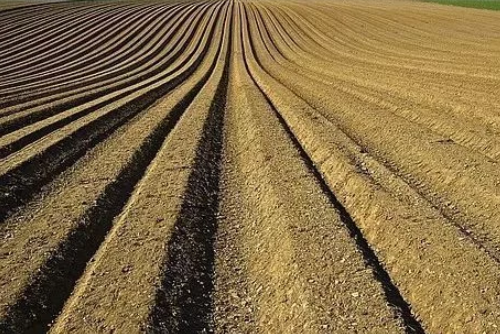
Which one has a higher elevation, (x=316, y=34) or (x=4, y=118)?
(x=4, y=118)

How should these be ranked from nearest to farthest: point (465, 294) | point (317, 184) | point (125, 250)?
point (465, 294), point (125, 250), point (317, 184)

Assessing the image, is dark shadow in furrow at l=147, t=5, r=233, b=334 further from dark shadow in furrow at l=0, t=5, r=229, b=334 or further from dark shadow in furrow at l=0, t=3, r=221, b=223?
dark shadow in furrow at l=0, t=3, r=221, b=223

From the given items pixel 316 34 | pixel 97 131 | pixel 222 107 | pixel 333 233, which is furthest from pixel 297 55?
pixel 333 233

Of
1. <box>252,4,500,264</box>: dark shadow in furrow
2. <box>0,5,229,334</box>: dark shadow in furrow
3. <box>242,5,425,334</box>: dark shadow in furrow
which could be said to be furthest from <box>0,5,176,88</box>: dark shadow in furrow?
<box>252,4,500,264</box>: dark shadow in furrow

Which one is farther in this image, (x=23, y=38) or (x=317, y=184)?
(x=23, y=38)

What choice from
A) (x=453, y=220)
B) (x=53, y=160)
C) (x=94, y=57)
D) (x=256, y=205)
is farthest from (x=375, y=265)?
(x=94, y=57)

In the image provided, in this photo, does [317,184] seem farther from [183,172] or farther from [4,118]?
[4,118]

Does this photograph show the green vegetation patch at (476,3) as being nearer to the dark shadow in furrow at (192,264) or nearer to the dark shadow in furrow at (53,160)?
the dark shadow in furrow at (53,160)
